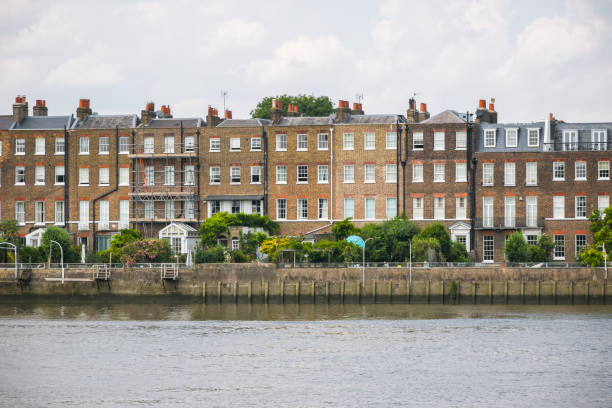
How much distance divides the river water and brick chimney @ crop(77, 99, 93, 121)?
21.1 m

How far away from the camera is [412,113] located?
273 feet

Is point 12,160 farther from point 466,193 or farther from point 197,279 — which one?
point 466,193

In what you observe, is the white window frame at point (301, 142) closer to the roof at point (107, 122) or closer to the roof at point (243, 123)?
the roof at point (243, 123)

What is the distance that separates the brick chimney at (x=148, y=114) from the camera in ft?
282

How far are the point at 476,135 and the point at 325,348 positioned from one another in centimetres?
3185

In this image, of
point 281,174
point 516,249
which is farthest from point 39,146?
point 516,249

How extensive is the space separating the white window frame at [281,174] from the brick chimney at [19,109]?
2225 centimetres

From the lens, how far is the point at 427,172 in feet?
269

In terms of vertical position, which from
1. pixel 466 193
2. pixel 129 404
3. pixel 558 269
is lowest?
pixel 129 404

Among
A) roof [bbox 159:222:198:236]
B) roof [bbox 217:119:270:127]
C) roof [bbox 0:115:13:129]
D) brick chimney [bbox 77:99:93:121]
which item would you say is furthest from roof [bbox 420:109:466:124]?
roof [bbox 0:115:13:129]

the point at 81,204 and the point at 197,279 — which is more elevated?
the point at 81,204

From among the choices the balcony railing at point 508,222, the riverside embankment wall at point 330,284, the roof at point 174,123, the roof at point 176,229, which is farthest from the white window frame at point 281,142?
the balcony railing at point 508,222

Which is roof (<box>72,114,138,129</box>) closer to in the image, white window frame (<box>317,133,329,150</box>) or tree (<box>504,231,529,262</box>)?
white window frame (<box>317,133,329,150</box>)

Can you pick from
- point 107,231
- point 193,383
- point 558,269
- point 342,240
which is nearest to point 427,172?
point 342,240
